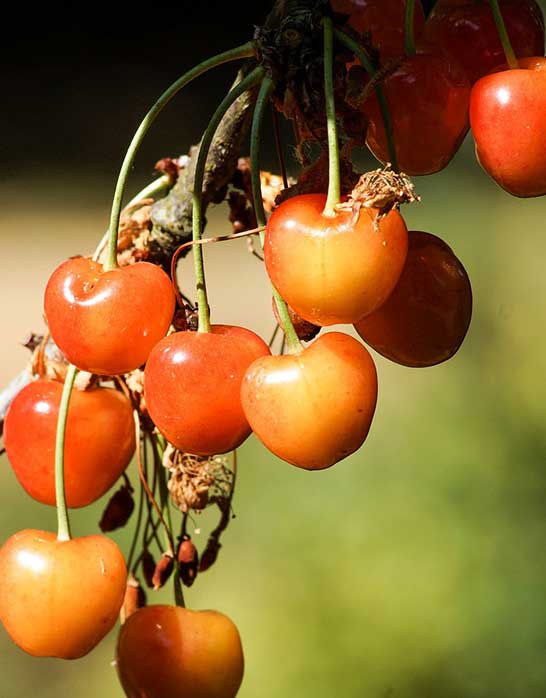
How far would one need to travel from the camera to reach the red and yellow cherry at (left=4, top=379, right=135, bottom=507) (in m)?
0.95

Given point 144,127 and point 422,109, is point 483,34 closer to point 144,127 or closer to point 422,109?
point 422,109

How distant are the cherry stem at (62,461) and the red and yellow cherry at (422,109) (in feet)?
1.11

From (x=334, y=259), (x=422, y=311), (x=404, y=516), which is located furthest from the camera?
(x=404, y=516)

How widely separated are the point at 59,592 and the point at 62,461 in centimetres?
11

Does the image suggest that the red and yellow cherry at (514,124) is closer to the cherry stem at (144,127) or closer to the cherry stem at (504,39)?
the cherry stem at (504,39)

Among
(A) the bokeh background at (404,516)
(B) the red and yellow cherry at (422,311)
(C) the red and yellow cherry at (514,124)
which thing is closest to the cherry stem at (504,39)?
(C) the red and yellow cherry at (514,124)

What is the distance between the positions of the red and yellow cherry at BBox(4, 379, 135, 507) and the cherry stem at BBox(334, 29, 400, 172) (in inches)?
15.1

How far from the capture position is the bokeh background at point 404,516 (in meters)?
2.13

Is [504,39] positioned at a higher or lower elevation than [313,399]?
higher

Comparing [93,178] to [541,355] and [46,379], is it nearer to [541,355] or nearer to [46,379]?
[541,355]

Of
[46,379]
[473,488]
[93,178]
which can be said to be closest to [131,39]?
[93,178]

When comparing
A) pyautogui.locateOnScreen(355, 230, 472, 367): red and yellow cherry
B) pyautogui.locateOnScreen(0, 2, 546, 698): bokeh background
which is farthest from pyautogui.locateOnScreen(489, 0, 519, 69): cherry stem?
pyautogui.locateOnScreen(0, 2, 546, 698): bokeh background

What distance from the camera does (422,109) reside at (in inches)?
30.1

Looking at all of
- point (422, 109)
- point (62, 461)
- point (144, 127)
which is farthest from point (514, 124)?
point (62, 461)
